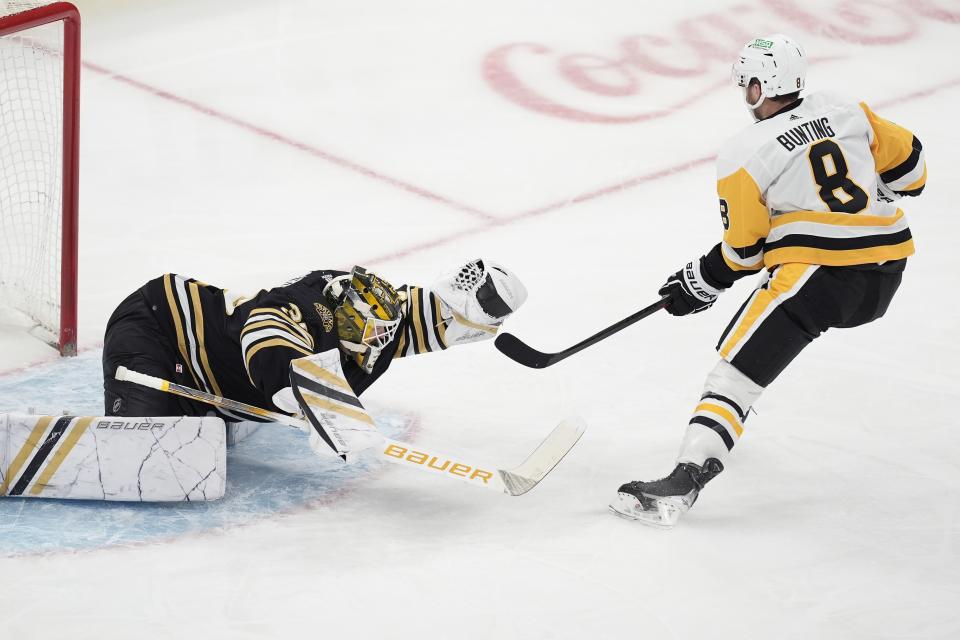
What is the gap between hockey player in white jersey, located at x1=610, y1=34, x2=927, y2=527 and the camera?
2.88 m

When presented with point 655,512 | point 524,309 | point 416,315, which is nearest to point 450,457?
point 416,315

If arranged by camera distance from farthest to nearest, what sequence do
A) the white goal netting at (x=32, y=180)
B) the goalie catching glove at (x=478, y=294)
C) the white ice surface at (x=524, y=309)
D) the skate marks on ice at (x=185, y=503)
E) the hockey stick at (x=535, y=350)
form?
the white goal netting at (x=32, y=180), the hockey stick at (x=535, y=350), the goalie catching glove at (x=478, y=294), the skate marks on ice at (x=185, y=503), the white ice surface at (x=524, y=309)

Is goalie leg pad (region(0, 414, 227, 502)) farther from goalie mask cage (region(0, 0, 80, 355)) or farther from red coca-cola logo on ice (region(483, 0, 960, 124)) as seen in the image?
red coca-cola logo on ice (region(483, 0, 960, 124))

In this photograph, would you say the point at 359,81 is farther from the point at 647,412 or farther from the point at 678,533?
the point at 678,533

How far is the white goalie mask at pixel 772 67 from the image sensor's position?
296cm

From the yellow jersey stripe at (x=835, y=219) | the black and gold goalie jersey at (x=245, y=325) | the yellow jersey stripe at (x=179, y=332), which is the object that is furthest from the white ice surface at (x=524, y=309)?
the yellow jersey stripe at (x=835, y=219)

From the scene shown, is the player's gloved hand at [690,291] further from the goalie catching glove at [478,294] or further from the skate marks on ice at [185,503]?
the skate marks on ice at [185,503]

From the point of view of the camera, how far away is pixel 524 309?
13.7 feet

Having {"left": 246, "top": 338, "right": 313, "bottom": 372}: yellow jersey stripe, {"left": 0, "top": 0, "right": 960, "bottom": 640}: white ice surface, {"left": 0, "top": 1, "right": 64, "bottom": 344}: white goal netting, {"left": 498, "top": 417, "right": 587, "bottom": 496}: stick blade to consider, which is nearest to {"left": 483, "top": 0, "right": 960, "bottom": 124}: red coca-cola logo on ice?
{"left": 0, "top": 0, "right": 960, "bottom": 640}: white ice surface

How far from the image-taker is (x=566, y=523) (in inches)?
114

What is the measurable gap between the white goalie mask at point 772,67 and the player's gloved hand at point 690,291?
40 centimetres

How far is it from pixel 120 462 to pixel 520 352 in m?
0.96

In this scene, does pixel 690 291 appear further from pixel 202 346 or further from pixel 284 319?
pixel 202 346

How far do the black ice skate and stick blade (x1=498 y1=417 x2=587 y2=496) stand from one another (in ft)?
0.69
